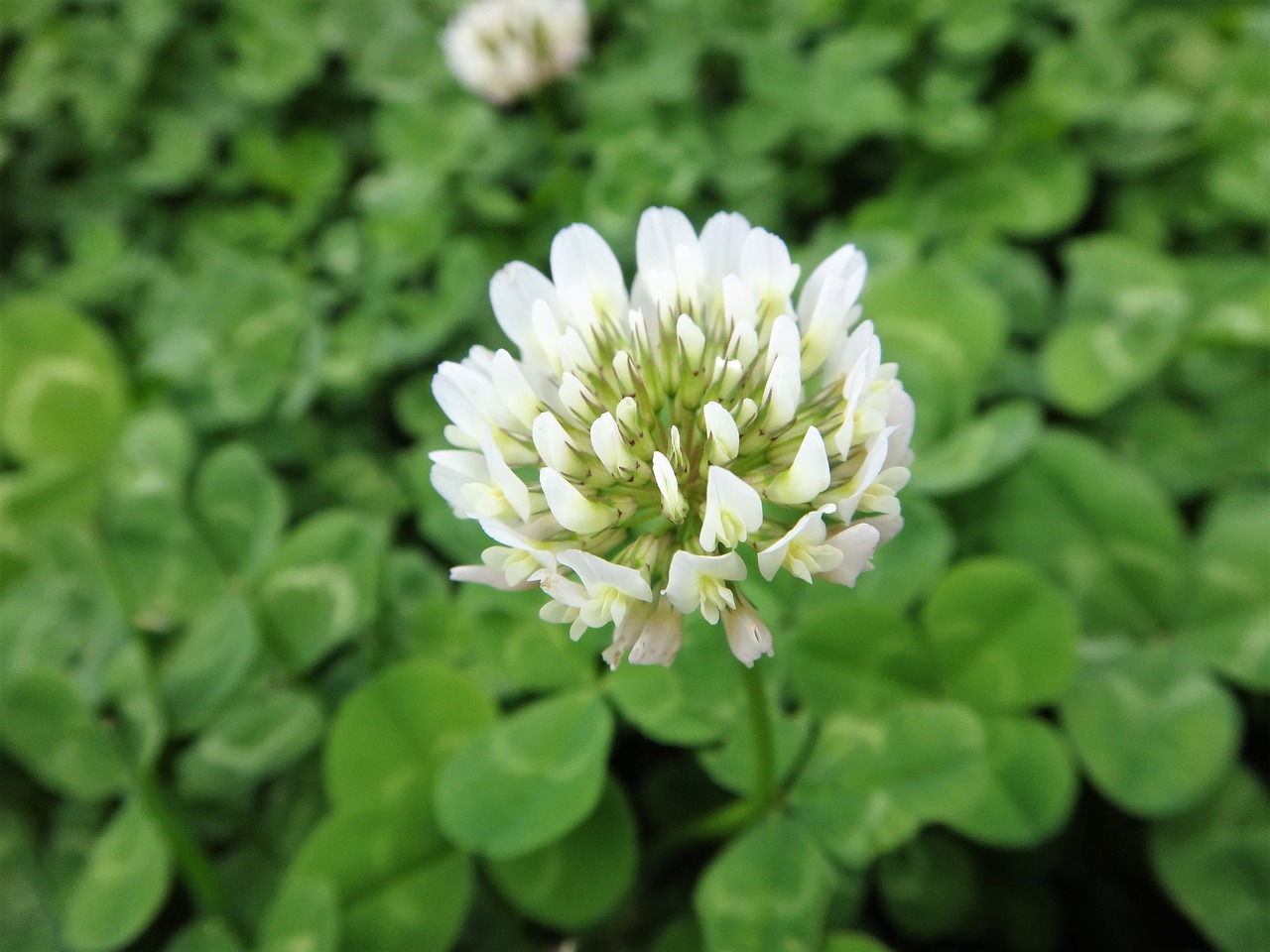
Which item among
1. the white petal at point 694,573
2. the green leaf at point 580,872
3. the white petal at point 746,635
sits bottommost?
the green leaf at point 580,872

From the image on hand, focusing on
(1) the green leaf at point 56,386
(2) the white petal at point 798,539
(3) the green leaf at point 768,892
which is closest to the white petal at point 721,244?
(2) the white petal at point 798,539

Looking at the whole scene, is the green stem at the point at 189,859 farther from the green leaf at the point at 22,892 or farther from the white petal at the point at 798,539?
the white petal at the point at 798,539

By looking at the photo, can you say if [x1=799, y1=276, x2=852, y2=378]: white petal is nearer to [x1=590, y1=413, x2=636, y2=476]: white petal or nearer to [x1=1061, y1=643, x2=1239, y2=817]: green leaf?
[x1=590, y1=413, x2=636, y2=476]: white petal

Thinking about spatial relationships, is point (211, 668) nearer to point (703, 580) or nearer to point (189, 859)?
point (189, 859)

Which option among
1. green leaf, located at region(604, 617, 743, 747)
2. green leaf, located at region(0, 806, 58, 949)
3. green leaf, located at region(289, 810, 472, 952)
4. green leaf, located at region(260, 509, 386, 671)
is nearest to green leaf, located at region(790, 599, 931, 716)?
green leaf, located at region(604, 617, 743, 747)

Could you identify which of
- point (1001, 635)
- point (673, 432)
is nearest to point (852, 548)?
point (673, 432)

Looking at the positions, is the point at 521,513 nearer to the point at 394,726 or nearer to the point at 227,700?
the point at 394,726
